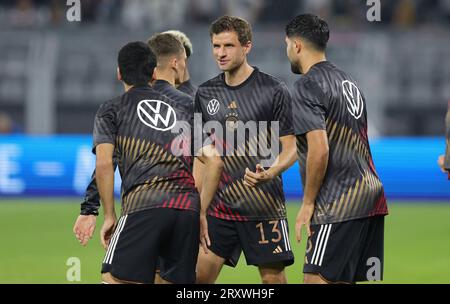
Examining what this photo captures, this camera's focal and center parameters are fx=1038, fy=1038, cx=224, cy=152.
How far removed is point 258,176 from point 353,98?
1.00 metres

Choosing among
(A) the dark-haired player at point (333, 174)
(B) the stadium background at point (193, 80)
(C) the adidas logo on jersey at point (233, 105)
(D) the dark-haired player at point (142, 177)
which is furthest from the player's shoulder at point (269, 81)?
(B) the stadium background at point (193, 80)

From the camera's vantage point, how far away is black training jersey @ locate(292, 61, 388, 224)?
6.67 m

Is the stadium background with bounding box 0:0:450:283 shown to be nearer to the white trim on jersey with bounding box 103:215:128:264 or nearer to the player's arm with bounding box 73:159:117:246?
the player's arm with bounding box 73:159:117:246

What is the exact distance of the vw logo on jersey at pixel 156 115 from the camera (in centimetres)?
671

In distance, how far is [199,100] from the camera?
7.70 m

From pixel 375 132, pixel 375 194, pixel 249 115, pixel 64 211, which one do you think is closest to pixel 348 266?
pixel 375 194

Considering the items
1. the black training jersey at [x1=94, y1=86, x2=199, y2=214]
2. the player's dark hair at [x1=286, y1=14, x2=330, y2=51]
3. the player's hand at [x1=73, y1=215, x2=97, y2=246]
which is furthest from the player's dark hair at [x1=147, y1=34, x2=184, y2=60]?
the player's hand at [x1=73, y1=215, x2=97, y2=246]

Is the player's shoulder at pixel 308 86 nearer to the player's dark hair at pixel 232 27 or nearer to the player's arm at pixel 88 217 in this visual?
the player's dark hair at pixel 232 27

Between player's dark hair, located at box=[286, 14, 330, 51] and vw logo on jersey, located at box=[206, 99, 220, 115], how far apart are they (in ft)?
3.32

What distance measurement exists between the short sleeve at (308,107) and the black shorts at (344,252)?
2.23ft

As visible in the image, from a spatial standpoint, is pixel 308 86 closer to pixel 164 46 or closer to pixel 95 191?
pixel 164 46

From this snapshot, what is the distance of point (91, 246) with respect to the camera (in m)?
12.8

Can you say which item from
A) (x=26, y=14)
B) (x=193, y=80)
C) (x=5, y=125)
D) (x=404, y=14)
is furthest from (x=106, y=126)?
(x=404, y=14)

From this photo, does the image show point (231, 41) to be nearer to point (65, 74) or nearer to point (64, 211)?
point (64, 211)
